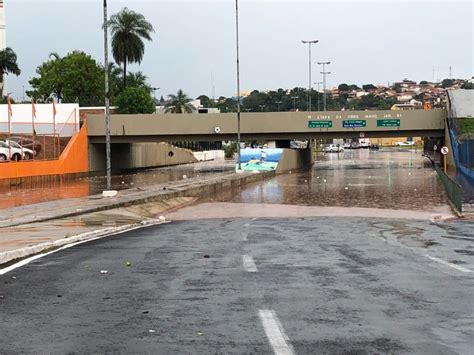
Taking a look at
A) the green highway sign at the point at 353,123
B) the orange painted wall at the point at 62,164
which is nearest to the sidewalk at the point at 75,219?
the orange painted wall at the point at 62,164

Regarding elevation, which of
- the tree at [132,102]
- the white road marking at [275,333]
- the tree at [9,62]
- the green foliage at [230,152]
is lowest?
the white road marking at [275,333]

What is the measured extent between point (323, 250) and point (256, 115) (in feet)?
167

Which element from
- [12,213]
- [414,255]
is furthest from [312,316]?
[12,213]

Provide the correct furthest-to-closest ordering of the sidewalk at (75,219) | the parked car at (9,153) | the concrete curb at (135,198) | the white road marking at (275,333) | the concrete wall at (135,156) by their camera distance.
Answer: the concrete wall at (135,156) < the parked car at (9,153) < the concrete curb at (135,198) < the sidewalk at (75,219) < the white road marking at (275,333)

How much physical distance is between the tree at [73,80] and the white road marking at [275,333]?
86.2 meters

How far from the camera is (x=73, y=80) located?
301 ft

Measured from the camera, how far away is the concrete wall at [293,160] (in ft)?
220

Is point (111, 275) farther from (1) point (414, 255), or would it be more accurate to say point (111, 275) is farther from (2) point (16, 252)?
(1) point (414, 255)

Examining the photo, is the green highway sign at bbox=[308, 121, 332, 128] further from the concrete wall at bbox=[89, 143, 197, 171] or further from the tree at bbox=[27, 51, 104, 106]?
the tree at bbox=[27, 51, 104, 106]

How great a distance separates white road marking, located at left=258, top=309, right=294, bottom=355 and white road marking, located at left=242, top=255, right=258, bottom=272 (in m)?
3.25

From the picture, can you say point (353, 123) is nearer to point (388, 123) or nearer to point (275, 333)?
point (388, 123)

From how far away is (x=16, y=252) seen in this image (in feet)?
43.2

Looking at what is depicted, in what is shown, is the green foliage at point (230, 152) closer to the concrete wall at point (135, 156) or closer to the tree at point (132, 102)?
the concrete wall at point (135, 156)

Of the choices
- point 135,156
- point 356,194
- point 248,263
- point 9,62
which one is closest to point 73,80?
point 9,62
